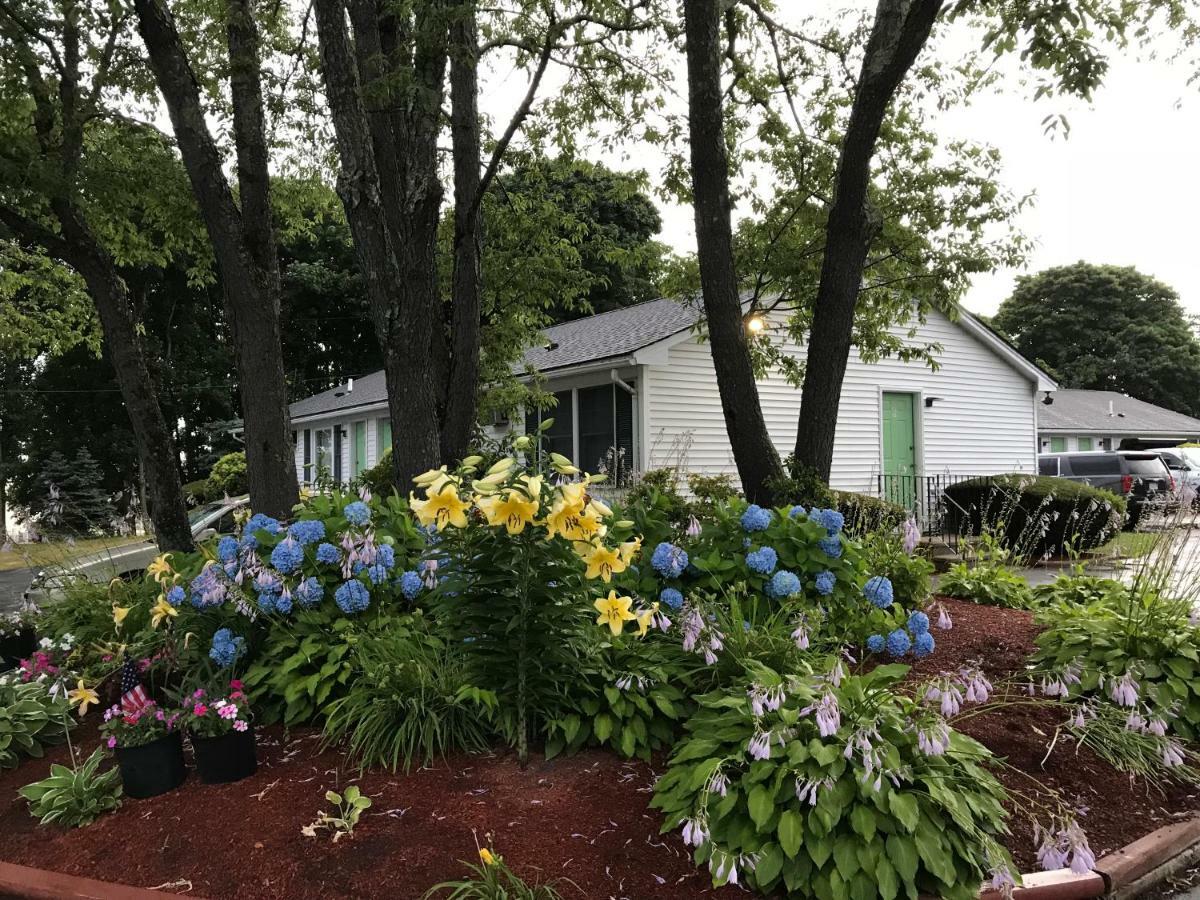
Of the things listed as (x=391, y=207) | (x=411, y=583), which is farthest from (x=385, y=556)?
(x=391, y=207)

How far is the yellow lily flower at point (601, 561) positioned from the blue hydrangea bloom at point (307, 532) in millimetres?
1579

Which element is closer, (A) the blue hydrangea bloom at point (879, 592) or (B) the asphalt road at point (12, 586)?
(A) the blue hydrangea bloom at point (879, 592)

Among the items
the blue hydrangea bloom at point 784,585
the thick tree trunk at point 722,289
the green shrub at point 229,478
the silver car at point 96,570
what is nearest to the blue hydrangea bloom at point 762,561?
the blue hydrangea bloom at point 784,585

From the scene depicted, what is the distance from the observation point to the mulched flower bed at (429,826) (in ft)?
8.03

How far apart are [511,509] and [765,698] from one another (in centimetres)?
107

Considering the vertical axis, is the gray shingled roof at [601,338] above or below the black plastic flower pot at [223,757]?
above

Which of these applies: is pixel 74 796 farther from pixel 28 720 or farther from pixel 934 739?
pixel 934 739

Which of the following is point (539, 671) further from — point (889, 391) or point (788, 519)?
point (889, 391)

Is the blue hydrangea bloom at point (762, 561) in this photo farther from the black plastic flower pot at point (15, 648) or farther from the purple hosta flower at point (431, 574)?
the black plastic flower pot at point (15, 648)

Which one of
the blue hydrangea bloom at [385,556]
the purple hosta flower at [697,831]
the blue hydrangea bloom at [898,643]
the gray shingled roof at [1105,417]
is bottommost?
the purple hosta flower at [697,831]

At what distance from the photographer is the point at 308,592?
11.6 feet

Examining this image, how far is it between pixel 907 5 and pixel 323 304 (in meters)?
30.8

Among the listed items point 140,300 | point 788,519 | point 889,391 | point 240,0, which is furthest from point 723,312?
point 140,300

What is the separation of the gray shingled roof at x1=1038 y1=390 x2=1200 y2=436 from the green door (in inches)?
532
